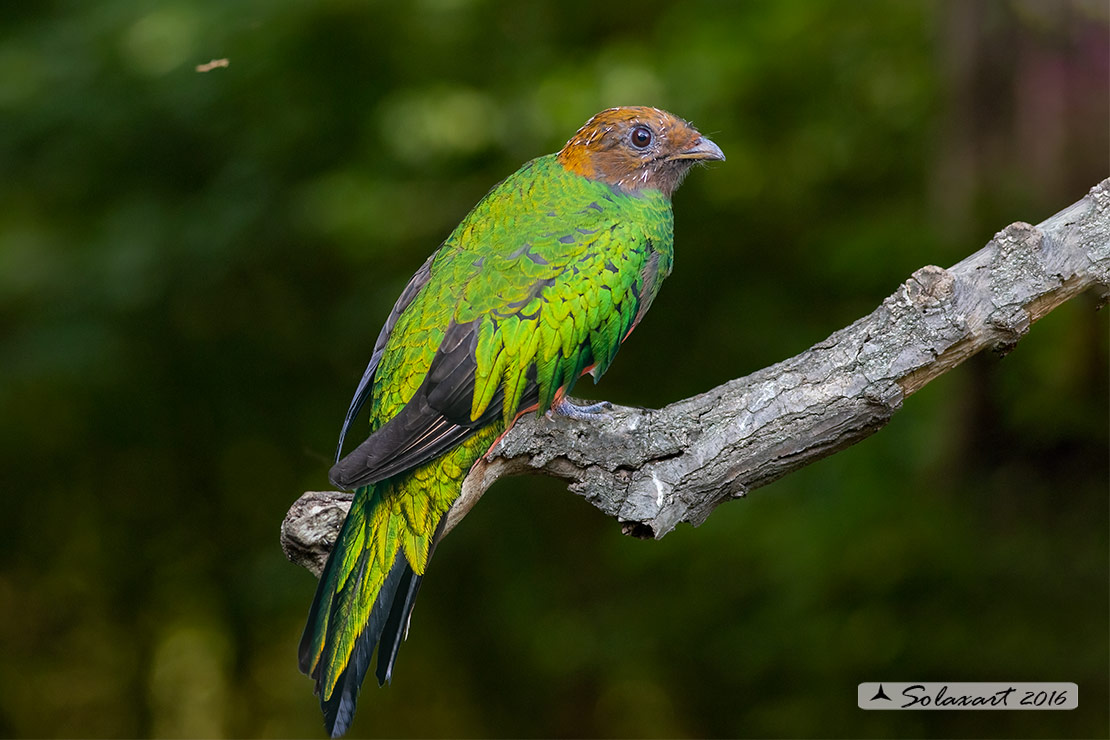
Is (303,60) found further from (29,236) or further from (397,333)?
(397,333)

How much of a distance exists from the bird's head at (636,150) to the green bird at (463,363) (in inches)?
3.3

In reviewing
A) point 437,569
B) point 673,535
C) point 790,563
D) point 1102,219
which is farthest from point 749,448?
point 437,569

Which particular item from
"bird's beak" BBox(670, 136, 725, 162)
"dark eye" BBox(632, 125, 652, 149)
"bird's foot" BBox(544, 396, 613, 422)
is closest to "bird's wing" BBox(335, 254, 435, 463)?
"bird's foot" BBox(544, 396, 613, 422)

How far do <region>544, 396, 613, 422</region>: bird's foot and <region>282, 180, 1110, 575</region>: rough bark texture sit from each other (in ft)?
0.15

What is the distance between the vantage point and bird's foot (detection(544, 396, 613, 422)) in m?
3.43

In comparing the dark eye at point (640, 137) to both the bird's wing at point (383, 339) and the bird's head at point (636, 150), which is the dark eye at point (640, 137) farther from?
the bird's wing at point (383, 339)

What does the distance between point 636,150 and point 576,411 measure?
37.3 inches

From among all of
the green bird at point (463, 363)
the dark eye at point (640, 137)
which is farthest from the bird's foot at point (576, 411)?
the dark eye at point (640, 137)

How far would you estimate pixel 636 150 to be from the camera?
3.65m

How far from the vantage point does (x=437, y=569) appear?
7828 millimetres

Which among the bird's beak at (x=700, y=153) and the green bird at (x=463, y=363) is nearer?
the green bird at (x=463, y=363)

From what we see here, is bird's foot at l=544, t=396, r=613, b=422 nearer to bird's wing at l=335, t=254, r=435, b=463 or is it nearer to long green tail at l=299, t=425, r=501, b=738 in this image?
long green tail at l=299, t=425, r=501, b=738

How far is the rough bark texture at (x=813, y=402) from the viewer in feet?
10.6

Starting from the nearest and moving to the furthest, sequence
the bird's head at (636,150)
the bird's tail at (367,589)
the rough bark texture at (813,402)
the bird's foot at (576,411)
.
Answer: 1. the bird's tail at (367,589)
2. the rough bark texture at (813,402)
3. the bird's foot at (576,411)
4. the bird's head at (636,150)
